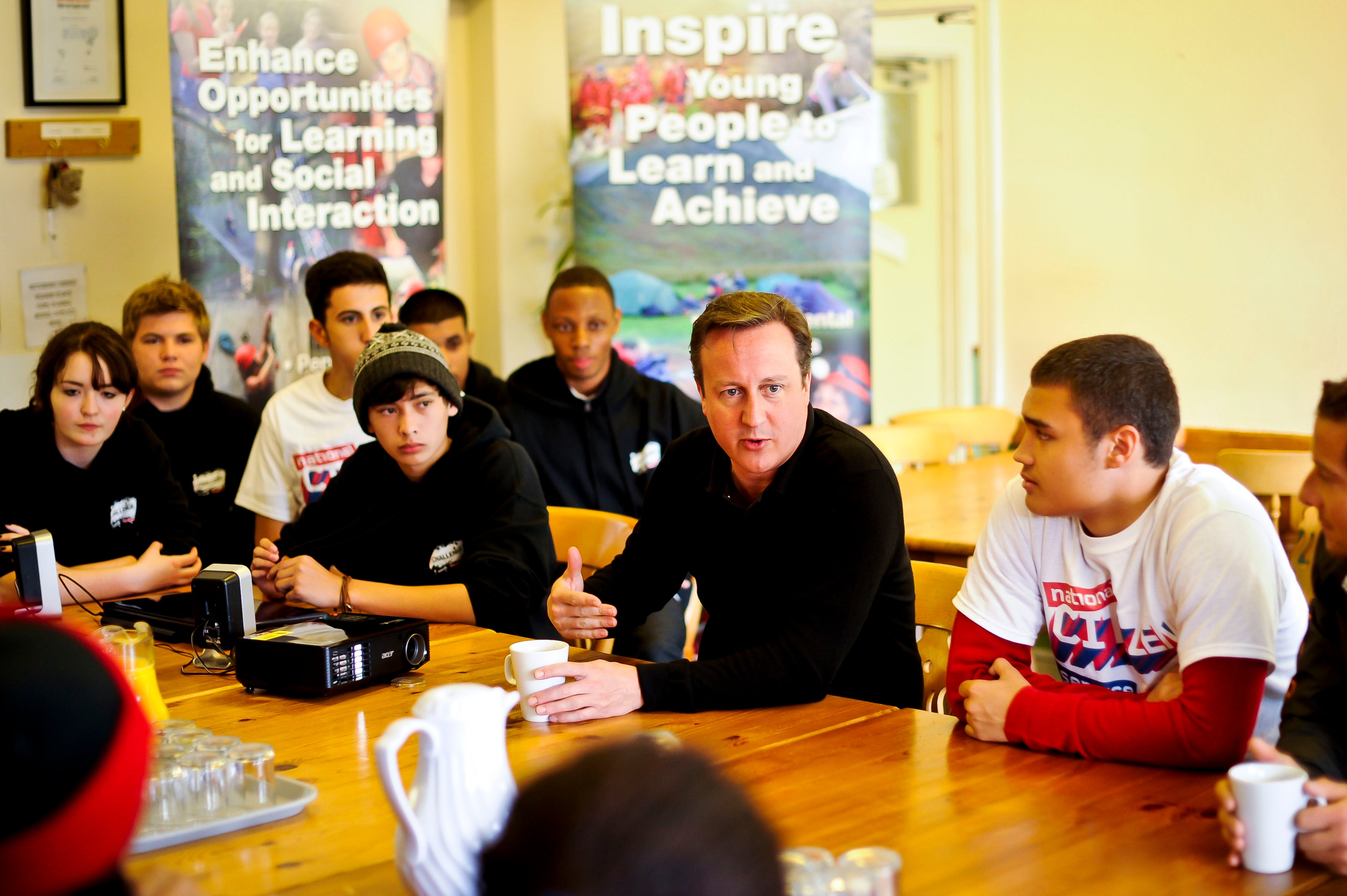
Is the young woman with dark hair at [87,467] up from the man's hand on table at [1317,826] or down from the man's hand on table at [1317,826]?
up

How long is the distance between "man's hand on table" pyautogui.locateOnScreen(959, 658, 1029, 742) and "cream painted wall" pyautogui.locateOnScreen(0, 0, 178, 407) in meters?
3.91

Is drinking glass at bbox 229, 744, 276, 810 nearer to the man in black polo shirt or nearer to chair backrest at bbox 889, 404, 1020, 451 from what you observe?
the man in black polo shirt

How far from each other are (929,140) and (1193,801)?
5750mm

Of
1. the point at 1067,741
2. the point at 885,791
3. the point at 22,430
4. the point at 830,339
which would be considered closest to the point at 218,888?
the point at 885,791

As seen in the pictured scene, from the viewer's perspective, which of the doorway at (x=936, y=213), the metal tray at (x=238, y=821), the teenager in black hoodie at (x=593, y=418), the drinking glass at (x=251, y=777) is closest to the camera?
the metal tray at (x=238, y=821)

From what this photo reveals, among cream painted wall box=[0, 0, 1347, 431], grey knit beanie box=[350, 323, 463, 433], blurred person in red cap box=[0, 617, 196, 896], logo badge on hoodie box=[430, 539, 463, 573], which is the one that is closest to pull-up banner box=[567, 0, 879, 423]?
cream painted wall box=[0, 0, 1347, 431]

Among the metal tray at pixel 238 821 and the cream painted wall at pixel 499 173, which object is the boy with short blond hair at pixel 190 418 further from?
the metal tray at pixel 238 821

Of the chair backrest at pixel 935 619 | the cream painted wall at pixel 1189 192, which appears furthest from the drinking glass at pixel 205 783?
the cream painted wall at pixel 1189 192

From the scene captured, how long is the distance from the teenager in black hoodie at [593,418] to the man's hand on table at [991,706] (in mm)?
2398

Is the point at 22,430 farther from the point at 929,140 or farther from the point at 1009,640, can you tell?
the point at 929,140

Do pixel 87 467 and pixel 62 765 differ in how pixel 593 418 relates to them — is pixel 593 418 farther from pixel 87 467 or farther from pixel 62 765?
pixel 62 765

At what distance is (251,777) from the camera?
1387 mm

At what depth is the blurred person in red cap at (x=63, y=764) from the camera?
2.05ft

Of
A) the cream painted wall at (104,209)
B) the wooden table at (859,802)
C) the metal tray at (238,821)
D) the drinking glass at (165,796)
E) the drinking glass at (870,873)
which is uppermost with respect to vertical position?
the cream painted wall at (104,209)
